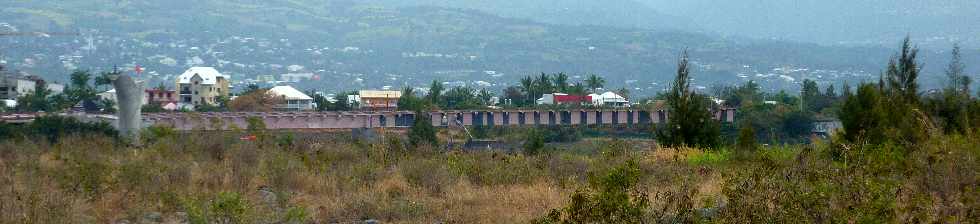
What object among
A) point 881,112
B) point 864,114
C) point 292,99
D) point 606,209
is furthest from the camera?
point 292,99

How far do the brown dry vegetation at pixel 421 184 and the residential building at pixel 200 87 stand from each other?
6878cm

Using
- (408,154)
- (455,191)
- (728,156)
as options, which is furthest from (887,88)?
(455,191)

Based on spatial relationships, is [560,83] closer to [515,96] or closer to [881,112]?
[515,96]

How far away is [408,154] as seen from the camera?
17250 millimetres

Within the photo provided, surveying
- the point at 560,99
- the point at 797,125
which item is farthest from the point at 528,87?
the point at 797,125

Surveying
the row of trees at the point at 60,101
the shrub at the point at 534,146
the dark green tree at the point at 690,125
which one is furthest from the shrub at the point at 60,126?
the row of trees at the point at 60,101

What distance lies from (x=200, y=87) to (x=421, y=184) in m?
78.2

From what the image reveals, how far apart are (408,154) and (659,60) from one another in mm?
→ 180799

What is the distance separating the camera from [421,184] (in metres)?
13.5

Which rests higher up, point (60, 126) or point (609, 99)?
point (609, 99)

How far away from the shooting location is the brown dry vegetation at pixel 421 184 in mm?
7453

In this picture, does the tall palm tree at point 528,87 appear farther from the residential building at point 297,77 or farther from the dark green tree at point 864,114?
the residential building at point 297,77

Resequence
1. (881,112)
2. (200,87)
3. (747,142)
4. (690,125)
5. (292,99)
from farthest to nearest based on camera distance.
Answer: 1. (200,87)
2. (292,99)
3. (690,125)
4. (881,112)
5. (747,142)

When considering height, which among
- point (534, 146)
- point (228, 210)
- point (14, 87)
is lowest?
point (534, 146)
